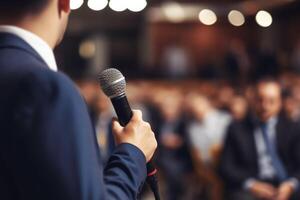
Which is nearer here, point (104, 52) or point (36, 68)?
point (36, 68)

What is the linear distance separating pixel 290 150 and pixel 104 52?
18513mm

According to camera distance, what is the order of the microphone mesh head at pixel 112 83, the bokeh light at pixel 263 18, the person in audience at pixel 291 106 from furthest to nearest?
the bokeh light at pixel 263 18 < the person in audience at pixel 291 106 < the microphone mesh head at pixel 112 83

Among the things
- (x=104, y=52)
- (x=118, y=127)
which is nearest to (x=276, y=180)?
(x=118, y=127)

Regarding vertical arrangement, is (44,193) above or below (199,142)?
above

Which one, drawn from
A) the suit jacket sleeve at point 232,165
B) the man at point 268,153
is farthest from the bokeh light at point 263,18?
the man at point 268,153

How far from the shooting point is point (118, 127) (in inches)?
61.1

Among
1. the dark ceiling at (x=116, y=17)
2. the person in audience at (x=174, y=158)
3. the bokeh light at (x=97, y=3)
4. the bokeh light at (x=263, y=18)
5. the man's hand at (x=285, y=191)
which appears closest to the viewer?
the man's hand at (x=285, y=191)

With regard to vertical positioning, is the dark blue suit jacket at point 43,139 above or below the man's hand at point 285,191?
above

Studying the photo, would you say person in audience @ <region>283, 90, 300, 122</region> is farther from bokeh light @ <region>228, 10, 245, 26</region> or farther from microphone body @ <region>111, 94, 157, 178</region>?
bokeh light @ <region>228, 10, 245, 26</region>

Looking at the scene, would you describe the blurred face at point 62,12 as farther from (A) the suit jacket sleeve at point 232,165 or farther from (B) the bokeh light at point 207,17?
(B) the bokeh light at point 207,17

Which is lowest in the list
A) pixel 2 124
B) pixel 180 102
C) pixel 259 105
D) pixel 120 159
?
pixel 180 102

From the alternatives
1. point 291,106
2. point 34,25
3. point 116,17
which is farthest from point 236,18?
point 34,25

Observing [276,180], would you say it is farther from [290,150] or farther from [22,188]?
[22,188]

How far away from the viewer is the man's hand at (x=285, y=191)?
551 cm
